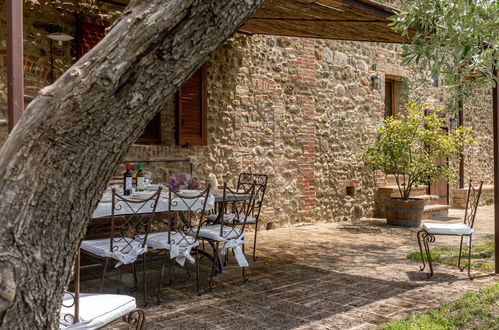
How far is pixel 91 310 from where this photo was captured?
6.80 ft

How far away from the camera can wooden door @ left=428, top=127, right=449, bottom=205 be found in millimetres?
10695

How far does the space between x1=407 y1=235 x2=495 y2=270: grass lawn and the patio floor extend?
9.7 inches

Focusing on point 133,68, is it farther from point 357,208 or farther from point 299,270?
point 357,208

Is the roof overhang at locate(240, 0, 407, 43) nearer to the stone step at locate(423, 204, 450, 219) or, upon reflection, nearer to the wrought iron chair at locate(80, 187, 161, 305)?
the wrought iron chair at locate(80, 187, 161, 305)

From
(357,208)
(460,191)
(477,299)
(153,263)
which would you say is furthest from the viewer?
(460,191)

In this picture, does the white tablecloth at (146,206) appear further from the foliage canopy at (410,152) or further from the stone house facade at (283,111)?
the foliage canopy at (410,152)

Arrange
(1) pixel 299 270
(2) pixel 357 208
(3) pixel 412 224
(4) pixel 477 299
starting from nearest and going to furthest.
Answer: (4) pixel 477 299
(1) pixel 299 270
(3) pixel 412 224
(2) pixel 357 208

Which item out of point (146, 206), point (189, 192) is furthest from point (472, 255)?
point (146, 206)

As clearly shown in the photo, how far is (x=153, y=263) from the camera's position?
199 inches

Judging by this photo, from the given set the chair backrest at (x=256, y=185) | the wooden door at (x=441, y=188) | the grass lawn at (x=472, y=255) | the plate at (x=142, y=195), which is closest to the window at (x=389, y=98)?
the wooden door at (x=441, y=188)

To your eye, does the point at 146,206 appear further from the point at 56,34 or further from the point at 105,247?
the point at 56,34

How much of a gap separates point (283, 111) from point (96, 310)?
583 cm

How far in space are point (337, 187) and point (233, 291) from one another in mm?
4815

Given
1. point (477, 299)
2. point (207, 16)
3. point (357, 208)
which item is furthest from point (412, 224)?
point (207, 16)
